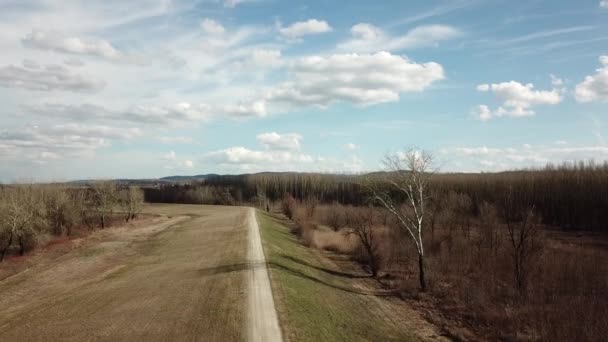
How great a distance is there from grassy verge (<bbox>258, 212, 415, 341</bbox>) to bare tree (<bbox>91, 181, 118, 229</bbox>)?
51098mm

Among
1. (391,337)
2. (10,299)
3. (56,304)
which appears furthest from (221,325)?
(10,299)

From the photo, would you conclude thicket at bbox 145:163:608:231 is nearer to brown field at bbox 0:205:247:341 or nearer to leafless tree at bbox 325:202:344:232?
leafless tree at bbox 325:202:344:232

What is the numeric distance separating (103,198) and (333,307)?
63.7 m

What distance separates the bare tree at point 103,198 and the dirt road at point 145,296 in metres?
31.5

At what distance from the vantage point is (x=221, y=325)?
19.4 metres

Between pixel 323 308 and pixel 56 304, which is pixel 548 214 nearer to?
pixel 323 308

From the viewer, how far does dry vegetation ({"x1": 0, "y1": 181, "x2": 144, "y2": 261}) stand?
52250 mm

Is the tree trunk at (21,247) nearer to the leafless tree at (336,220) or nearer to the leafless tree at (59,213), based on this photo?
the leafless tree at (59,213)

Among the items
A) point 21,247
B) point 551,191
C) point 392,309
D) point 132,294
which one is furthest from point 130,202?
point 551,191

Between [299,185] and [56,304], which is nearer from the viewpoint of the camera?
[56,304]

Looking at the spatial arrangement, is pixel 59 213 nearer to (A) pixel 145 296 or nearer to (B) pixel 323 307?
(A) pixel 145 296

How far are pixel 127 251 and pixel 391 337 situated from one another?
113ft

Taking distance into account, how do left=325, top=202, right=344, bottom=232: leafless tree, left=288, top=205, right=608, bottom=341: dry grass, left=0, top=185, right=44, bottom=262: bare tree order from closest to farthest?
left=288, top=205, right=608, bottom=341: dry grass
left=0, top=185, right=44, bottom=262: bare tree
left=325, top=202, right=344, bottom=232: leafless tree

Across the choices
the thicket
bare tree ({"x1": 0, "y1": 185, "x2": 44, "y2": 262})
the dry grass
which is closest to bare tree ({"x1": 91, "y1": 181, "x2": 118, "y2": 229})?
bare tree ({"x1": 0, "y1": 185, "x2": 44, "y2": 262})
